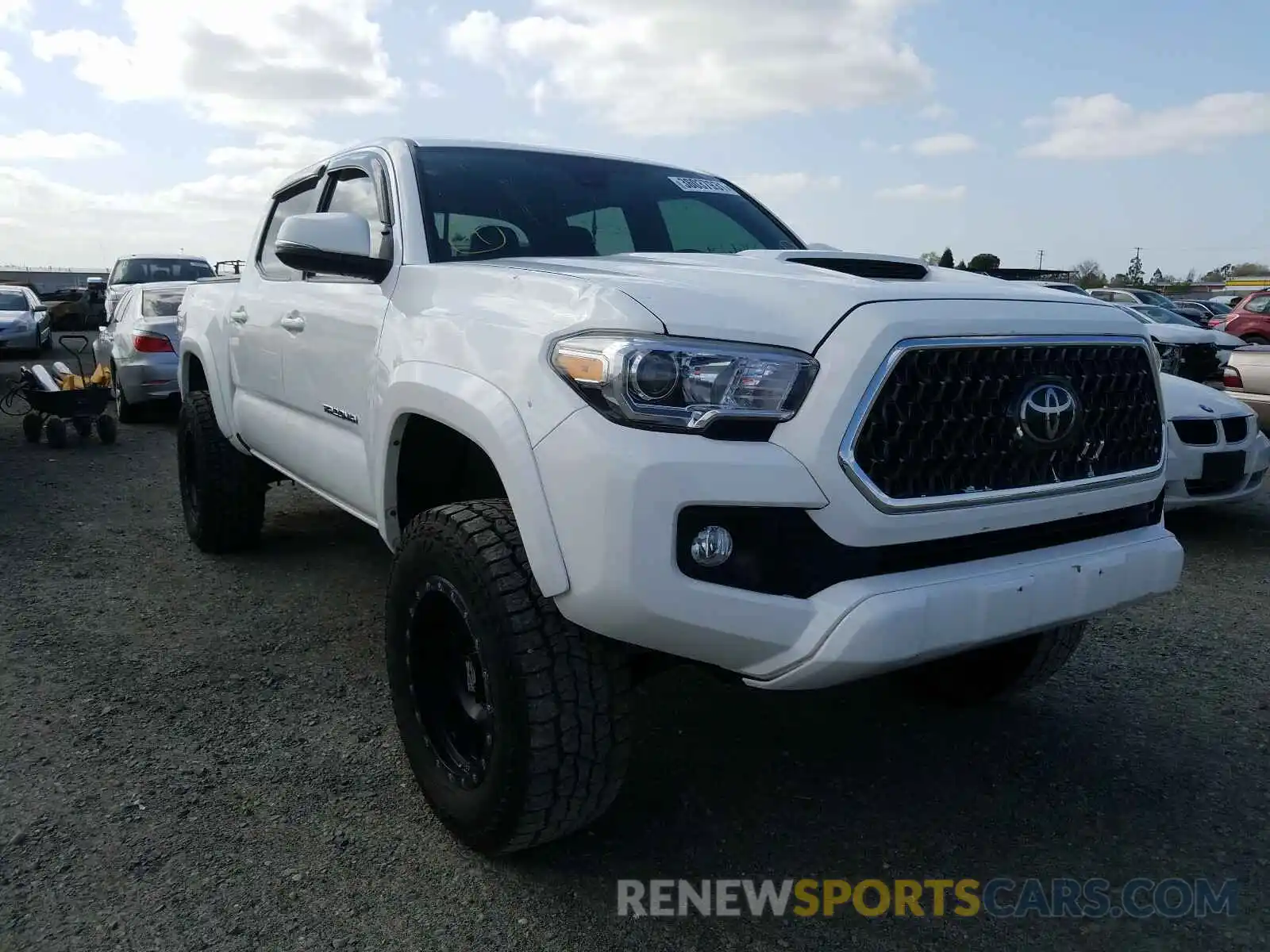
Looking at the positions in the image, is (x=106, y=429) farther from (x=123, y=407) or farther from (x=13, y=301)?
(x=13, y=301)

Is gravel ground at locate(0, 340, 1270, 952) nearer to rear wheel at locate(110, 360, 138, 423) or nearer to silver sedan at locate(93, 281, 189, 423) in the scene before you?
silver sedan at locate(93, 281, 189, 423)

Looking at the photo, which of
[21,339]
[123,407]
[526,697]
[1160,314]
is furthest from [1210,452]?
[21,339]

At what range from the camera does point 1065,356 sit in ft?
7.55

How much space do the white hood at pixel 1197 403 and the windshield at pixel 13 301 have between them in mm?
19725

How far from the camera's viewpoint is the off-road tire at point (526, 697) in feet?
7.13

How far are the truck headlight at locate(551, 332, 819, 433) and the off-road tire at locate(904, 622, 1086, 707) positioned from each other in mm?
1316

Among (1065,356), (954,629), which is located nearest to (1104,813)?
(954,629)

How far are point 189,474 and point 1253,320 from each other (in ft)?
70.7

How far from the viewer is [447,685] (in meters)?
2.63

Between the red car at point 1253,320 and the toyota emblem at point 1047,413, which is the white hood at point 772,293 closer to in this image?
the toyota emblem at point 1047,413

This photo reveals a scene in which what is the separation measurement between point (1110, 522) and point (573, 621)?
134 centimetres

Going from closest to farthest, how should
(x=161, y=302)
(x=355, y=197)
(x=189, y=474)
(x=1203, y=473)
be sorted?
(x=355, y=197) → (x=189, y=474) → (x=1203, y=473) → (x=161, y=302)

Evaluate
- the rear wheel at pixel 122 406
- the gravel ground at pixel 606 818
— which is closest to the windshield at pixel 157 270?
the rear wheel at pixel 122 406

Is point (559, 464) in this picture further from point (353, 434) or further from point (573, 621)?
point (353, 434)
